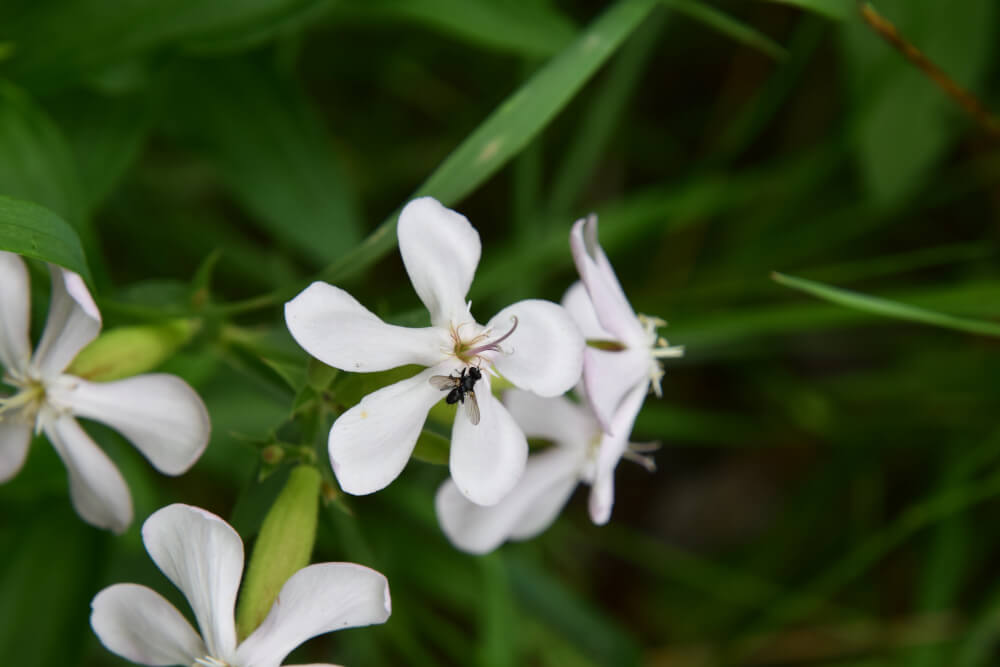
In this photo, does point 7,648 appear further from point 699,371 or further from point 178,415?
point 699,371

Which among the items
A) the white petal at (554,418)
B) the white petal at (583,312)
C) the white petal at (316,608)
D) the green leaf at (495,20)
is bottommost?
the white petal at (316,608)

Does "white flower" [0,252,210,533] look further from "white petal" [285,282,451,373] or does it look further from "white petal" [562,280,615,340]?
"white petal" [562,280,615,340]

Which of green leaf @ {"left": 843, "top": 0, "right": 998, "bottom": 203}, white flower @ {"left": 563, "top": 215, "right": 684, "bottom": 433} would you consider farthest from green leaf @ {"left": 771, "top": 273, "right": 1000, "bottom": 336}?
green leaf @ {"left": 843, "top": 0, "right": 998, "bottom": 203}

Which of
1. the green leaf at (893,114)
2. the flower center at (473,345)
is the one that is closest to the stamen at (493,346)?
the flower center at (473,345)

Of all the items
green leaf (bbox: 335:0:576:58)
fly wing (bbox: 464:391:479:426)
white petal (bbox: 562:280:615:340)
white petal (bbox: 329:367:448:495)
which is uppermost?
green leaf (bbox: 335:0:576:58)

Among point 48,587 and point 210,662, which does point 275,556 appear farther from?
point 48,587

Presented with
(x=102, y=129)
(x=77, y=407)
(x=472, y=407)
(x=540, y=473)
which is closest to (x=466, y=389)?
(x=472, y=407)

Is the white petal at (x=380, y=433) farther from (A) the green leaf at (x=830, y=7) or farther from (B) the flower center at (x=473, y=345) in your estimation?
(A) the green leaf at (x=830, y=7)
